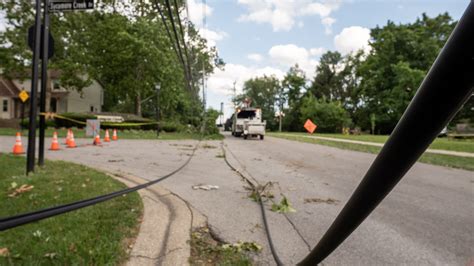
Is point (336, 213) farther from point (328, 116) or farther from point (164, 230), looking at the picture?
point (328, 116)

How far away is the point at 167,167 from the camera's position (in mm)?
7734

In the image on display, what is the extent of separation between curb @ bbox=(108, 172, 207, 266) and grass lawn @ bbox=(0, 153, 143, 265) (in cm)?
A: 11

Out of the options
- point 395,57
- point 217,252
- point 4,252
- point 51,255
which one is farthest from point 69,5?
point 395,57

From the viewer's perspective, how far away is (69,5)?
5.72 meters

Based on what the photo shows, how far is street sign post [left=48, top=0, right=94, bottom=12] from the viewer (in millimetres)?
5664

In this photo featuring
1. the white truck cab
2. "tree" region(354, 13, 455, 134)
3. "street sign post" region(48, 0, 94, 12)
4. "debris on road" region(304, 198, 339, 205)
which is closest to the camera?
"debris on road" region(304, 198, 339, 205)

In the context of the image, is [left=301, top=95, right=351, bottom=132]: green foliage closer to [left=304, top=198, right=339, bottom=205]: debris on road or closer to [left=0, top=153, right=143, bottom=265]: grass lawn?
[left=304, top=198, right=339, bottom=205]: debris on road

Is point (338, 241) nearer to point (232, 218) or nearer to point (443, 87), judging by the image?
point (443, 87)

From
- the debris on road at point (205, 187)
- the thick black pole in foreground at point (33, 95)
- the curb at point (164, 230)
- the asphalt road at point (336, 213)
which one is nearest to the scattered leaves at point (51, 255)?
the curb at point (164, 230)

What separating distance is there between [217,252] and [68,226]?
5.06 ft

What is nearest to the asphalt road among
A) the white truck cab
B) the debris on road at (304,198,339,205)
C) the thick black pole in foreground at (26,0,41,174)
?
the debris on road at (304,198,339,205)

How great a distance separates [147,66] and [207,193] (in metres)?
27.0

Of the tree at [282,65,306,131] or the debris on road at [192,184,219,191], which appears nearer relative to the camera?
the debris on road at [192,184,219,191]

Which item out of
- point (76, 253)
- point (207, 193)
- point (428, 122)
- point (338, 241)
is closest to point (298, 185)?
point (207, 193)
